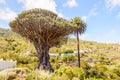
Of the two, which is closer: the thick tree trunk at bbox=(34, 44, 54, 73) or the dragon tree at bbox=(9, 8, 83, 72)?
the dragon tree at bbox=(9, 8, 83, 72)

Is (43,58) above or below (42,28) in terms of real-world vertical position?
below

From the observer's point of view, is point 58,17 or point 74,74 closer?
point 74,74

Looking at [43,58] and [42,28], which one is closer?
[42,28]

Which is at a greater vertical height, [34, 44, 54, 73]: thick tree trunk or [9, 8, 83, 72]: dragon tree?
[9, 8, 83, 72]: dragon tree

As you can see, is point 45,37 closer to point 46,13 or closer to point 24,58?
point 46,13

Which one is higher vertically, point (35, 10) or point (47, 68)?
point (35, 10)

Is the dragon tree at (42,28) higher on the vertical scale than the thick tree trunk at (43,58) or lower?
higher

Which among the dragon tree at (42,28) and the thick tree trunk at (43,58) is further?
the thick tree trunk at (43,58)

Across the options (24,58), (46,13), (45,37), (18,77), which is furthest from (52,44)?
(24,58)

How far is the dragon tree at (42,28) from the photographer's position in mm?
28875

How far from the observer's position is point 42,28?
29125mm

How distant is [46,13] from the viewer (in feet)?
103

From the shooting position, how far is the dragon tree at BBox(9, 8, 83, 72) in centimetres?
2888

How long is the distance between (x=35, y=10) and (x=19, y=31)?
142 inches
